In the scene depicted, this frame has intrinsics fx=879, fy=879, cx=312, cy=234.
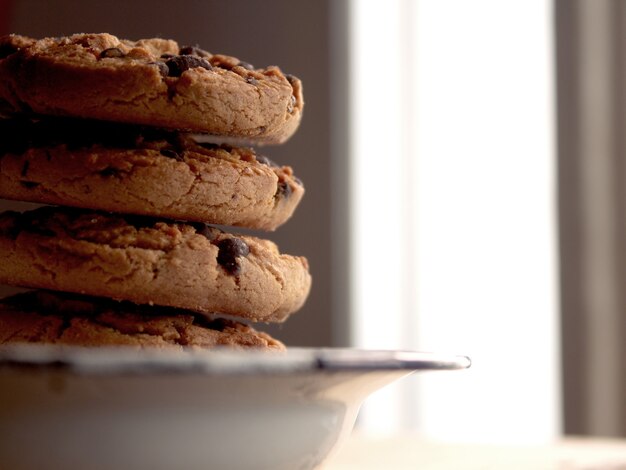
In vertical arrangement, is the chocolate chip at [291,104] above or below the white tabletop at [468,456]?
above

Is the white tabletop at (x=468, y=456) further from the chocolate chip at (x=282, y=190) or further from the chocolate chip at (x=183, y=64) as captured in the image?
the chocolate chip at (x=183, y=64)

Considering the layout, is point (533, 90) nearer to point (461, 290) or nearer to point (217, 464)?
point (461, 290)

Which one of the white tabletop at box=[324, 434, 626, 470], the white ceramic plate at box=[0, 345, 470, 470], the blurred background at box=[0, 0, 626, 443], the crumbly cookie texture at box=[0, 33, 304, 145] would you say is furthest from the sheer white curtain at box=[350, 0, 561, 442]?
the white ceramic plate at box=[0, 345, 470, 470]

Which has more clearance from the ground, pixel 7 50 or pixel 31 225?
pixel 7 50

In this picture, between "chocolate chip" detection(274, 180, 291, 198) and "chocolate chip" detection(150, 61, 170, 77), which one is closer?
"chocolate chip" detection(150, 61, 170, 77)

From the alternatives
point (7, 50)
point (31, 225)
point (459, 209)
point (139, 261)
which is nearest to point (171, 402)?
point (139, 261)

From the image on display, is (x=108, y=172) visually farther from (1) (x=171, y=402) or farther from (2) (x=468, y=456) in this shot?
(2) (x=468, y=456)

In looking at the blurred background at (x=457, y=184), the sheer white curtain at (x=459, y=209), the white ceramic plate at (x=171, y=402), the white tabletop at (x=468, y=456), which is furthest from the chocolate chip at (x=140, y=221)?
the sheer white curtain at (x=459, y=209)

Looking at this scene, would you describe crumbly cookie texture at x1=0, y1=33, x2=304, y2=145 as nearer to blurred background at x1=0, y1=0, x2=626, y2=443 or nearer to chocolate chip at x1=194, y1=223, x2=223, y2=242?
chocolate chip at x1=194, y1=223, x2=223, y2=242
